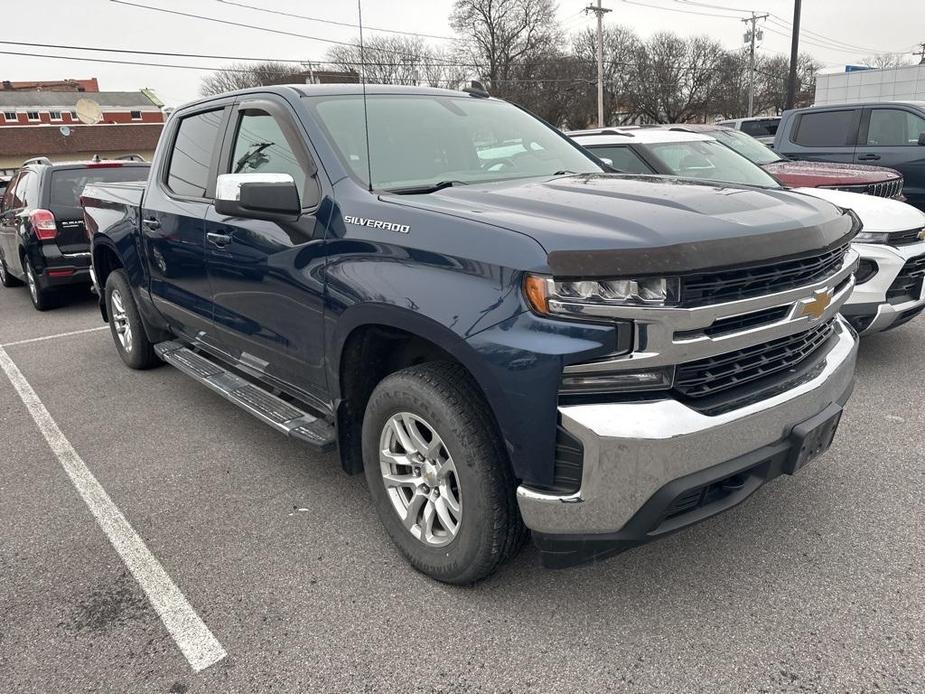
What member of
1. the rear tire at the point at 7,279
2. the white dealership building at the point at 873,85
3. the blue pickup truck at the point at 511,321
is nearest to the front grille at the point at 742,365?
the blue pickup truck at the point at 511,321

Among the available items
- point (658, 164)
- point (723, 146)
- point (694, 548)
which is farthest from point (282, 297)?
point (723, 146)

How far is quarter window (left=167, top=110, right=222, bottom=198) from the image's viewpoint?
12.7 feet

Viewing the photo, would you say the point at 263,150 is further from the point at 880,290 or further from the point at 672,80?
the point at 672,80

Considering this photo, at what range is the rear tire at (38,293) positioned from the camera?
7980mm

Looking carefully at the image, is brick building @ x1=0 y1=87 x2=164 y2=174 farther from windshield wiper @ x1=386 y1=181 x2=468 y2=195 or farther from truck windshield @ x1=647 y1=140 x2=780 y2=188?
windshield wiper @ x1=386 y1=181 x2=468 y2=195

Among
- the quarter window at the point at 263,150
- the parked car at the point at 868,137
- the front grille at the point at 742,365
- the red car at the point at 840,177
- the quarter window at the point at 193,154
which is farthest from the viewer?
the parked car at the point at 868,137

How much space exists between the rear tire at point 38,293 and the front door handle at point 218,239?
5.61 metres

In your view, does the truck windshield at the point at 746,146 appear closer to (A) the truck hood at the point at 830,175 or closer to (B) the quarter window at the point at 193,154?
(A) the truck hood at the point at 830,175

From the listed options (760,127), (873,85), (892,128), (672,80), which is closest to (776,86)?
(672,80)

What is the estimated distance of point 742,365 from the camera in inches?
89.0

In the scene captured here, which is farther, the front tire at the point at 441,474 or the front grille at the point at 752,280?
the front tire at the point at 441,474

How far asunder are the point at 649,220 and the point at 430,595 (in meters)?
1.58

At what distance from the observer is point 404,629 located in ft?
7.88

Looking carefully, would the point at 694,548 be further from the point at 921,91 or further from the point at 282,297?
the point at 921,91
